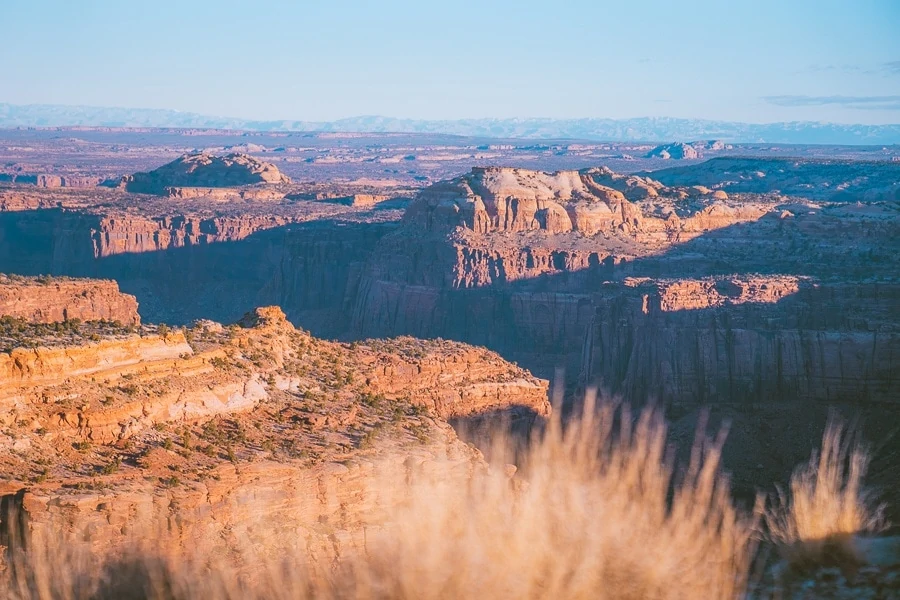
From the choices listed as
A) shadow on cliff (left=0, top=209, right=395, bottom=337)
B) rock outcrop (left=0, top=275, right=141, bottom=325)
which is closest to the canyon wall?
rock outcrop (left=0, top=275, right=141, bottom=325)

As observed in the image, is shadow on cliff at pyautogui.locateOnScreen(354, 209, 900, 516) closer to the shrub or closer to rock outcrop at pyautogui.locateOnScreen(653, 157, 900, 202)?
the shrub

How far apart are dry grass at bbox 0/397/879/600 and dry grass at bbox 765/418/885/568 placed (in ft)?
0.52

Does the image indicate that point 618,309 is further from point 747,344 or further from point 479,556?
point 479,556

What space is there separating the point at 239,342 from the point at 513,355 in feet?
116

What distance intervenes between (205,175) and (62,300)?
94840 millimetres

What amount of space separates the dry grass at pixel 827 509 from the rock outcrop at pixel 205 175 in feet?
315

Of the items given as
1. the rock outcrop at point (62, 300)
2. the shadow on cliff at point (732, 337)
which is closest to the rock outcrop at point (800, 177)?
the shadow on cliff at point (732, 337)

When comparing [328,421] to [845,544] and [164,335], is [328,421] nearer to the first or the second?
[164,335]

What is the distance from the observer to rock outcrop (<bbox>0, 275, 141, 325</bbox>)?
167ft

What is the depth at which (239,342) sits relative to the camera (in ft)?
113

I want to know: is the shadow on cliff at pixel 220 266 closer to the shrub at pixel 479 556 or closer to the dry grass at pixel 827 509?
the dry grass at pixel 827 509

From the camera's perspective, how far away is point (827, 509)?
27922mm

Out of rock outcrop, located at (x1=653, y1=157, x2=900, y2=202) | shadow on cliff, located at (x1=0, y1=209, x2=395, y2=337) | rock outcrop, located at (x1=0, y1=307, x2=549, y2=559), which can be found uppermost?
rock outcrop, located at (x1=0, y1=307, x2=549, y2=559)

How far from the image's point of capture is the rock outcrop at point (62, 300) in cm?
5084
